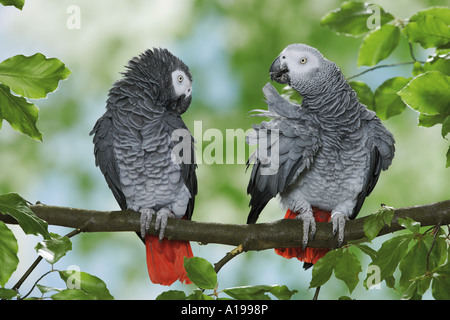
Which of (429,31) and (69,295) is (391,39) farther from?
(69,295)

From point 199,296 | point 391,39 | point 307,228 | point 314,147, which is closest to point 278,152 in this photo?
point 314,147

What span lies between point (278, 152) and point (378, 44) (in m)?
0.42

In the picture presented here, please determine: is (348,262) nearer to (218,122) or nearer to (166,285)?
(166,285)

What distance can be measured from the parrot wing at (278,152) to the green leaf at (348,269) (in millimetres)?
367

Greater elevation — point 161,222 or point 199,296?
point 161,222

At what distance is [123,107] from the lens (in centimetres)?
150

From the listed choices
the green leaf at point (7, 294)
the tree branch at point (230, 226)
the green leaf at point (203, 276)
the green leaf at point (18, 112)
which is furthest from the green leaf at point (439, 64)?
the green leaf at point (7, 294)

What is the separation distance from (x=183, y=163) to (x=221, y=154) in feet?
0.42

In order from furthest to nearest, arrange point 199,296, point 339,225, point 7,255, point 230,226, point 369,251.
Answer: point 339,225 → point 230,226 → point 369,251 → point 199,296 → point 7,255

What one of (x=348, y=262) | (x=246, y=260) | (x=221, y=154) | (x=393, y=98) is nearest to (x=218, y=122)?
(x=246, y=260)

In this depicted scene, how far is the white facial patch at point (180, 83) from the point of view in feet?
4.84

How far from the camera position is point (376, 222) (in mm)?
1177

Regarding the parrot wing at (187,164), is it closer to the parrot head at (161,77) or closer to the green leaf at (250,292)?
the parrot head at (161,77)

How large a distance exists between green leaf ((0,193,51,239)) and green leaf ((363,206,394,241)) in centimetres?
73
